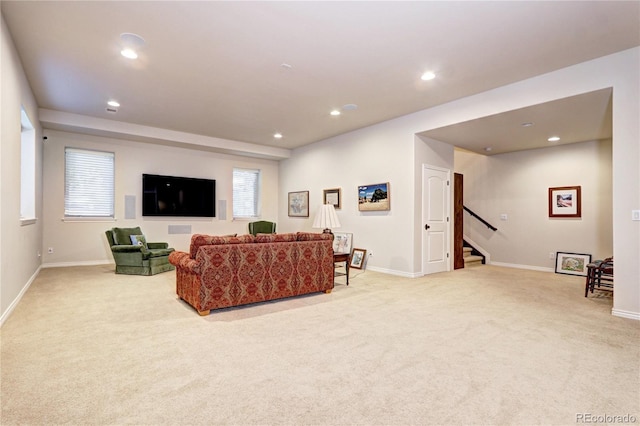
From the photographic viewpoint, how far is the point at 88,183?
6.71 metres

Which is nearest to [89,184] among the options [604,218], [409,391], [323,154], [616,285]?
[323,154]

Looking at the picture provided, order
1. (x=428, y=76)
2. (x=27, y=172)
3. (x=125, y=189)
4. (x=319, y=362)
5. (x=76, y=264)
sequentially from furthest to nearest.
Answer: (x=125, y=189) → (x=76, y=264) → (x=27, y=172) → (x=428, y=76) → (x=319, y=362)

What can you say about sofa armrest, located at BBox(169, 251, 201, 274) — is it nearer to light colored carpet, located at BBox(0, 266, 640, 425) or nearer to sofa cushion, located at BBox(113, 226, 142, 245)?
light colored carpet, located at BBox(0, 266, 640, 425)

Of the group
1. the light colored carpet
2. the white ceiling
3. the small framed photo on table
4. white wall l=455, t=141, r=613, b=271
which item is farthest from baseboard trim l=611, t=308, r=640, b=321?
the small framed photo on table

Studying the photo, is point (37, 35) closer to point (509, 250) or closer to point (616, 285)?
point (616, 285)

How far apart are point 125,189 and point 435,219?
644 cm

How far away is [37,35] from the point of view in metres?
3.29

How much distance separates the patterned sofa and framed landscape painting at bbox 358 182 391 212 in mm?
2038

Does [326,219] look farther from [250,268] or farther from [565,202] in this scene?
[565,202]

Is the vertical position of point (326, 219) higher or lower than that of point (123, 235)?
higher

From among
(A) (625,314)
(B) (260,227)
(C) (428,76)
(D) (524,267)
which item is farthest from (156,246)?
(D) (524,267)

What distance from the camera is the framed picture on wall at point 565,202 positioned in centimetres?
624

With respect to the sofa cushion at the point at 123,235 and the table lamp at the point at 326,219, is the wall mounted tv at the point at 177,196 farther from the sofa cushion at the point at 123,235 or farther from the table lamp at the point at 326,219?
the table lamp at the point at 326,219

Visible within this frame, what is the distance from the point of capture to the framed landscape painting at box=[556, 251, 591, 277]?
6020 millimetres
